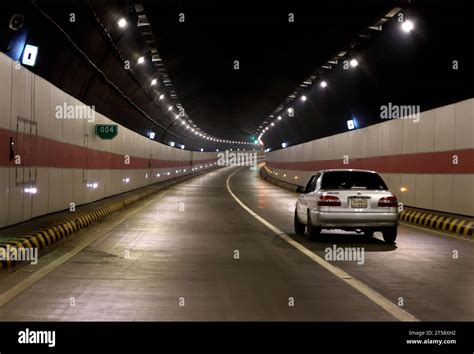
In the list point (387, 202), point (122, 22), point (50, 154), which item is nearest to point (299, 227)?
point (387, 202)

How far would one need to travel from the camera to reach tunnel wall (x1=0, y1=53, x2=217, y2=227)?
14.0m

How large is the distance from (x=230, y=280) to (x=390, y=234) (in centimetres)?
609

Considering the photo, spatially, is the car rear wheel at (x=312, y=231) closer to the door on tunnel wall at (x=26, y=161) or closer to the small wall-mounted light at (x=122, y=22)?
the door on tunnel wall at (x=26, y=161)

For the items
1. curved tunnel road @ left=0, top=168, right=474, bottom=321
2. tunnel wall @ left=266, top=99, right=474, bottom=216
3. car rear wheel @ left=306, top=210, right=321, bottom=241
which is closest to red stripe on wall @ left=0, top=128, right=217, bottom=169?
curved tunnel road @ left=0, top=168, right=474, bottom=321

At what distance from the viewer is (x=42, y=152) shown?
56.5 ft

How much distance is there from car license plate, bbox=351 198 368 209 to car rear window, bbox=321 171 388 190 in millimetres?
739

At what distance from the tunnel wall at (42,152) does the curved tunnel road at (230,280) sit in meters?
1.78

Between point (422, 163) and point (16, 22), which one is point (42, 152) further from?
point (422, 163)

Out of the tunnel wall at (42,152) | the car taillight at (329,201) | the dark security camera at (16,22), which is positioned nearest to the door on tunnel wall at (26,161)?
the tunnel wall at (42,152)

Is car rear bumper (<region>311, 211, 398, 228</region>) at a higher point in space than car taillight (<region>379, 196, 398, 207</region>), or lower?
lower

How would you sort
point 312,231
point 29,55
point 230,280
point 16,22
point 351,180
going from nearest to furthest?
point 230,280
point 312,231
point 351,180
point 16,22
point 29,55

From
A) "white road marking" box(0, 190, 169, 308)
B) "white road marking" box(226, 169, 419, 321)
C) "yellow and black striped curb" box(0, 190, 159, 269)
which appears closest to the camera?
"white road marking" box(226, 169, 419, 321)

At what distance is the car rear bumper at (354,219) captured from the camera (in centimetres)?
1382

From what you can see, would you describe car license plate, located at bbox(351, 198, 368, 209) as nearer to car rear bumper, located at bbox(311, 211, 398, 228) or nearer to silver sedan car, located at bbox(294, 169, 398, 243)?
silver sedan car, located at bbox(294, 169, 398, 243)
